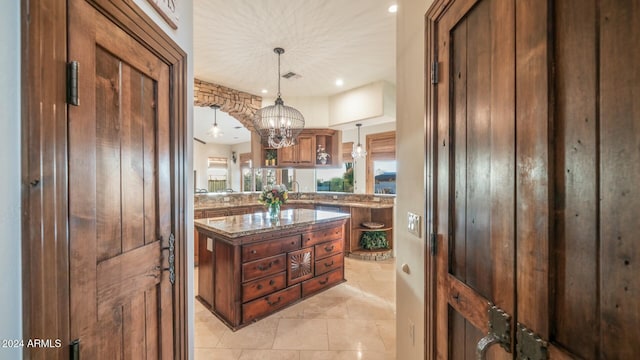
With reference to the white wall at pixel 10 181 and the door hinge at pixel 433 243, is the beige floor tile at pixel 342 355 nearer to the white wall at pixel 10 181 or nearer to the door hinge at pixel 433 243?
the door hinge at pixel 433 243

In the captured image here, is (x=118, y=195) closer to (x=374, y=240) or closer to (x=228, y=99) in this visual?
(x=228, y=99)

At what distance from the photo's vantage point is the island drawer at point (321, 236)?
312 cm

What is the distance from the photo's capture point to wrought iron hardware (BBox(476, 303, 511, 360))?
756 millimetres

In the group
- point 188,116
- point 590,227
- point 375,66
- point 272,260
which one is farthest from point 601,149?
point 375,66

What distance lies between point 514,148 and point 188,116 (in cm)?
156

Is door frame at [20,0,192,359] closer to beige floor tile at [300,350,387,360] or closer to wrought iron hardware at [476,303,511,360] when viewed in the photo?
wrought iron hardware at [476,303,511,360]

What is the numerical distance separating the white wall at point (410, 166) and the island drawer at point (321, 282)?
1.50 meters

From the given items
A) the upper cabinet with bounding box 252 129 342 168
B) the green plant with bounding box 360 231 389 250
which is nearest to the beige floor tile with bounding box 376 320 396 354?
the green plant with bounding box 360 231 389 250

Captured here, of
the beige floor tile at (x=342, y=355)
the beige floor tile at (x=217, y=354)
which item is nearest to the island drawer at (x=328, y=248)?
the beige floor tile at (x=342, y=355)

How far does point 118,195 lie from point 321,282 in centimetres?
277

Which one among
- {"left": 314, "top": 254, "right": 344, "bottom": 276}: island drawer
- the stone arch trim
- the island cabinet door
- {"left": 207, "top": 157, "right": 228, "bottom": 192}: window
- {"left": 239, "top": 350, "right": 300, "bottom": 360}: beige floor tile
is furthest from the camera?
{"left": 207, "top": 157, "right": 228, "bottom": 192}: window

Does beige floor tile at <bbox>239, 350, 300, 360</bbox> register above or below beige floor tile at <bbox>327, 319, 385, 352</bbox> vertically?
above

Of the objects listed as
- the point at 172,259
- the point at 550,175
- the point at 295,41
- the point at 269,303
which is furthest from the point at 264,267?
the point at 295,41

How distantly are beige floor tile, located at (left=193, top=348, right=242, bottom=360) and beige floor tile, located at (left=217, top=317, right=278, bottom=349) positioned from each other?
5cm
